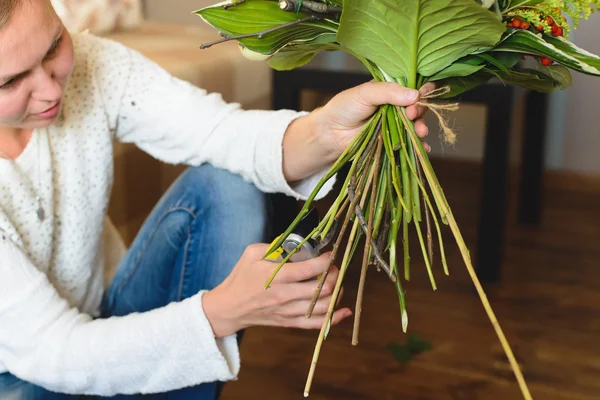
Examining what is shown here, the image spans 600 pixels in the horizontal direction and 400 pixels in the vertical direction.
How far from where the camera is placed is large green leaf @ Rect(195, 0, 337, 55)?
0.75 m

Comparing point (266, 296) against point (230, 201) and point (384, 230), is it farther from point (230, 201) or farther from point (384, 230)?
point (230, 201)

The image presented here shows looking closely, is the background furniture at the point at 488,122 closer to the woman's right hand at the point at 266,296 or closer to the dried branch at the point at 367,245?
the woman's right hand at the point at 266,296

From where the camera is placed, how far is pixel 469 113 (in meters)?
2.82

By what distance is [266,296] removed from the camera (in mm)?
866

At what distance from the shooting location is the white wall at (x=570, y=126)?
2.59 m

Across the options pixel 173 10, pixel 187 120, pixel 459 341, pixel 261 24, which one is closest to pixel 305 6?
pixel 261 24

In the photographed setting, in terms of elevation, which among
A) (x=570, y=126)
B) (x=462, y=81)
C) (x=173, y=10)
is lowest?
(x=570, y=126)

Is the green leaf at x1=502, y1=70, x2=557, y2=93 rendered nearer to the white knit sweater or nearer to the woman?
the woman

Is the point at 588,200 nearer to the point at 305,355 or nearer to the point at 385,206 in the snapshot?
the point at 305,355

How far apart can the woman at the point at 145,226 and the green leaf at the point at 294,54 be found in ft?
0.20

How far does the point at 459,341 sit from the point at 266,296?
95cm

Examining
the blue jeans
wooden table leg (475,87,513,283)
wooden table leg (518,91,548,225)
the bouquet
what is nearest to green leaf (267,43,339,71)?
the bouquet

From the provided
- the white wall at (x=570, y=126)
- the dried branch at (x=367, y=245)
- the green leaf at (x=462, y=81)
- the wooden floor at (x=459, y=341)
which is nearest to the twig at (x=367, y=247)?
the dried branch at (x=367, y=245)

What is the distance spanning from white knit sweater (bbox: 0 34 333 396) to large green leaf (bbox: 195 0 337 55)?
286mm
